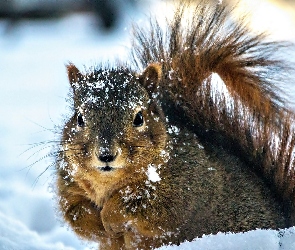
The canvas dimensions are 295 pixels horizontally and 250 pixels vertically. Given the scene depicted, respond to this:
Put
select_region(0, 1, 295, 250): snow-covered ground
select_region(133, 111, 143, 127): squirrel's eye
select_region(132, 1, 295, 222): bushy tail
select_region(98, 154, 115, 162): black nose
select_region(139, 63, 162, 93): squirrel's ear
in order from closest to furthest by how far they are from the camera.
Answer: select_region(98, 154, 115, 162): black nose → select_region(133, 111, 143, 127): squirrel's eye → select_region(139, 63, 162, 93): squirrel's ear → select_region(132, 1, 295, 222): bushy tail → select_region(0, 1, 295, 250): snow-covered ground

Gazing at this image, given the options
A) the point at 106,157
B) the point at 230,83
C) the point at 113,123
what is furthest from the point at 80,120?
the point at 230,83

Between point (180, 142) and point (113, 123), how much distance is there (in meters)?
0.33

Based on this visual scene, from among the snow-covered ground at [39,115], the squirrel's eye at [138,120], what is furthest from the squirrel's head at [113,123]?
the snow-covered ground at [39,115]

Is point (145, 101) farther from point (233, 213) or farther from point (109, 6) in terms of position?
point (109, 6)

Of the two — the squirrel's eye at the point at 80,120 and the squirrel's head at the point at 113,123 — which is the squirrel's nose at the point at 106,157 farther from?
the squirrel's eye at the point at 80,120

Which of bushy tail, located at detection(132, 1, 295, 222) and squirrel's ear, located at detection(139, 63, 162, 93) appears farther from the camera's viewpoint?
bushy tail, located at detection(132, 1, 295, 222)

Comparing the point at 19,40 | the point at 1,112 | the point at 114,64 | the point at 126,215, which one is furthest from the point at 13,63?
the point at 126,215

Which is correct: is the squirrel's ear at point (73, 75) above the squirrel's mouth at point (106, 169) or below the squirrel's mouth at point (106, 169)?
above

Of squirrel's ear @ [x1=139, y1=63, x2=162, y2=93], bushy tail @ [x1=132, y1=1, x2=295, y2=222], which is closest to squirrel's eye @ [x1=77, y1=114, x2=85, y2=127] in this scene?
squirrel's ear @ [x1=139, y1=63, x2=162, y2=93]

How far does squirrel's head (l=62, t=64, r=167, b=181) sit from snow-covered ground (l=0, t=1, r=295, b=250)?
25cm

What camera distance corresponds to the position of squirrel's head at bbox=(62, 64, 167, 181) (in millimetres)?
2051

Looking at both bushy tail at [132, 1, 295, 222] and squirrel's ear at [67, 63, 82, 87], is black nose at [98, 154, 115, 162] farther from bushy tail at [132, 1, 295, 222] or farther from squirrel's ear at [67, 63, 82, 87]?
bushy tail at [132, 1, 295, 222]

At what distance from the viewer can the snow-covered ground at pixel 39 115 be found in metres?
2.78

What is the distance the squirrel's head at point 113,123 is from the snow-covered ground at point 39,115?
0.25m
